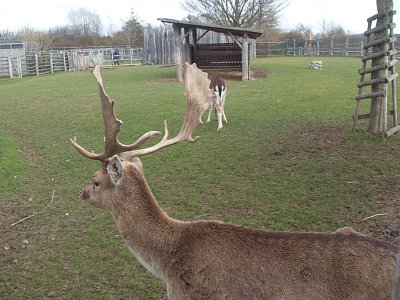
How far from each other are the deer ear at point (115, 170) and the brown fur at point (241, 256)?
0.03 metres

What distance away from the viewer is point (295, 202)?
20.0 ft

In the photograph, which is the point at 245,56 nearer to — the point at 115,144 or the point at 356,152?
the point at 356,152

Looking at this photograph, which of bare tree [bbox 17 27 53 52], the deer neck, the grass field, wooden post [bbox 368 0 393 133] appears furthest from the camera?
bare tree [bbox 17 27 53 52]

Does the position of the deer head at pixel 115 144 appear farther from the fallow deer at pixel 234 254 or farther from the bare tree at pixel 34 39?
the bare tree at pixel 34 39

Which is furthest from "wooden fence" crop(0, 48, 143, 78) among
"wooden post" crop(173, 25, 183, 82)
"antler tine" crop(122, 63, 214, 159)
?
"antler tine" crop(122, 63, 214, 159)

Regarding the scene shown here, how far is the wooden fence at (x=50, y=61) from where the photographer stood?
33344 millimetres

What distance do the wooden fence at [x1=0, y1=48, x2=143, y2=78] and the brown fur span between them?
1167 inches

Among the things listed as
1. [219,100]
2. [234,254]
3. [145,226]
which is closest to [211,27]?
[219,100]

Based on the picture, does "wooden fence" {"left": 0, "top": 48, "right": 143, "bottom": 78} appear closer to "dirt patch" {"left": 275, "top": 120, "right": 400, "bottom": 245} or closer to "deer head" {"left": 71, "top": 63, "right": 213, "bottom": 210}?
"dirt patch" {"left": 275, "top": 120, "right": 400, "bottom": 245}

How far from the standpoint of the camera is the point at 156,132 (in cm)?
395

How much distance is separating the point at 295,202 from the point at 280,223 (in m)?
0.71

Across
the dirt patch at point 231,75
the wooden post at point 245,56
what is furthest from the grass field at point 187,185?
the dirt patch at point 231,75

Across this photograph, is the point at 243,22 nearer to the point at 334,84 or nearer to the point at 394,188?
the point at 334,84

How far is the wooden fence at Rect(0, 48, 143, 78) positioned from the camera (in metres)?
33.3
